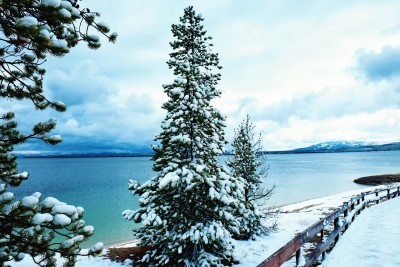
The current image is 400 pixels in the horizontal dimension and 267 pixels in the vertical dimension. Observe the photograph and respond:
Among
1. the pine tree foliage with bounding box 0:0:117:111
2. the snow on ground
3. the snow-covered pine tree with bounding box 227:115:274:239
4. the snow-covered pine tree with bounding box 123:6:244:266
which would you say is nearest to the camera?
the pine tree foliage with bounding box 0:0:117:111

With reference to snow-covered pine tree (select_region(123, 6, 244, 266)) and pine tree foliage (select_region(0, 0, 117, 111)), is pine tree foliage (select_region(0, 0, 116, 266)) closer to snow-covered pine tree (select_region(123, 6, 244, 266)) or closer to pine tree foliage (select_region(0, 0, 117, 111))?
pine tree foliage (select_region(0, 0, 117, 111))

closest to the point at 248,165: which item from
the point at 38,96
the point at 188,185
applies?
the point at 188,185

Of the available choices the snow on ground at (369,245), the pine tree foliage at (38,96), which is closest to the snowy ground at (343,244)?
the snow on ground at (369,245)

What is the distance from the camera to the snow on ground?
269 inches

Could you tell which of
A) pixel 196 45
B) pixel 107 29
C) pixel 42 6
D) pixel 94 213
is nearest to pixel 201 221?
pixel 196 45

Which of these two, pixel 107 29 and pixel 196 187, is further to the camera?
pixel 196 187

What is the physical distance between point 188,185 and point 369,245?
573 centimetres

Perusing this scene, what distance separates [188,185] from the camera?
918 centimetres

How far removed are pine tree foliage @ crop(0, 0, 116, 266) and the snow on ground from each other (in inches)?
236

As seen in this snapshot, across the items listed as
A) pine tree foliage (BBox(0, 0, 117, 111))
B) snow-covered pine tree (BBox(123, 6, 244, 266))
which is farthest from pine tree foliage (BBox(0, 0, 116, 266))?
snow-covered pine tree (BBox(123, 6, 244, 266))

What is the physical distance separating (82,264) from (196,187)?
6.50 metres

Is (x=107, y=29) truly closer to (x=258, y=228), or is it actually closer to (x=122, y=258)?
(x=122, y=258)

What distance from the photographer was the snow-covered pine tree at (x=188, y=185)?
9609 millimetres

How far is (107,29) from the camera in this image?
3.81 m
